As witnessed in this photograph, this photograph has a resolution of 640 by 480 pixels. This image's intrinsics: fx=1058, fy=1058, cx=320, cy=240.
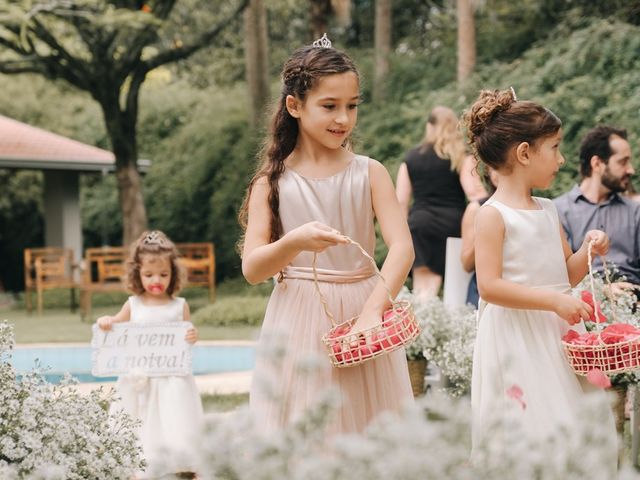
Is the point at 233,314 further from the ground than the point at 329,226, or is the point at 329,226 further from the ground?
the point at 329,226

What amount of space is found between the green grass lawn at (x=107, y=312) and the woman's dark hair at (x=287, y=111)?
6283mm

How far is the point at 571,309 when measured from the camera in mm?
3195

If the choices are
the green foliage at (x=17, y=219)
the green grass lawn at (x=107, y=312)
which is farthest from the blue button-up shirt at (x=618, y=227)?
the green foliage at (x=17, y=219)

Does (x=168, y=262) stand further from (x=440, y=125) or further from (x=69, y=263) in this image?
(x=69, y=263)

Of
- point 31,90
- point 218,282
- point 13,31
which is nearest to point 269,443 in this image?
point 13,31

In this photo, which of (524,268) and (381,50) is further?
(381,50)

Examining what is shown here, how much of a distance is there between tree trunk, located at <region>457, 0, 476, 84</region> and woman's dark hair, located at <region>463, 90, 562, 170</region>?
10.9 metres

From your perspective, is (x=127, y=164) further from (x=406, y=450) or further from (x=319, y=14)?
(x=406, y=450)

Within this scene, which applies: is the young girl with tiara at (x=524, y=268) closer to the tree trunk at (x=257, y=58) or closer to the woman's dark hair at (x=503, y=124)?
the woman's dark hair at (x=503, y=124)

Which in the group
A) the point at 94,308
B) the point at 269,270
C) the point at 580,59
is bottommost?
the point at 94,308

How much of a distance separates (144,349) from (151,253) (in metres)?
0.50

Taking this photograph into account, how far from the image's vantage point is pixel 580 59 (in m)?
12.4

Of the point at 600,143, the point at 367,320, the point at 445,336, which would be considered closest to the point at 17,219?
the point at 445,336

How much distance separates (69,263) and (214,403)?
10.9 meters
